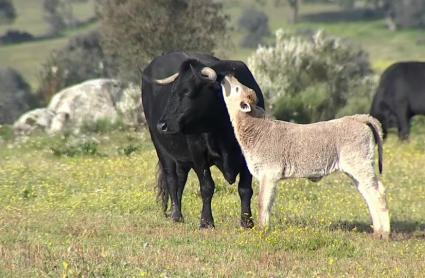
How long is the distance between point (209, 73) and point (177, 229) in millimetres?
1737

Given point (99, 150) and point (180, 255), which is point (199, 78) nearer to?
point (180, 255)

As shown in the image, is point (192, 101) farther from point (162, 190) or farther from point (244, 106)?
point (162, 190)

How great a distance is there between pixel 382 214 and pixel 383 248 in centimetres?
70

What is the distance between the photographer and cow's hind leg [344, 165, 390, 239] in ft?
35.0

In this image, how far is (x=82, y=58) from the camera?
41188mm

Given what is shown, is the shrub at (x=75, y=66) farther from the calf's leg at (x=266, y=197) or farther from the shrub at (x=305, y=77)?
the calf's leg at (x=266, y=197)

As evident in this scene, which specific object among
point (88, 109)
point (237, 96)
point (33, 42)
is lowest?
point (33, 42)

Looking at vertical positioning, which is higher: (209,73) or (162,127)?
(209,73)

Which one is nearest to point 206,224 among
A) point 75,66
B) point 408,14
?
point 75,66

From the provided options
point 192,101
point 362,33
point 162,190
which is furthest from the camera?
point 362,33

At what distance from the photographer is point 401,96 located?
2344 centimetres

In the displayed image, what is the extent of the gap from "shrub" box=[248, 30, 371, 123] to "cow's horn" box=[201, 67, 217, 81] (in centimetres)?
1441

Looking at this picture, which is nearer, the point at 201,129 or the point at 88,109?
the point at 201,129

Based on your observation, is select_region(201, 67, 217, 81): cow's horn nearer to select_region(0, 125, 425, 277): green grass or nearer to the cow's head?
the cow's head
